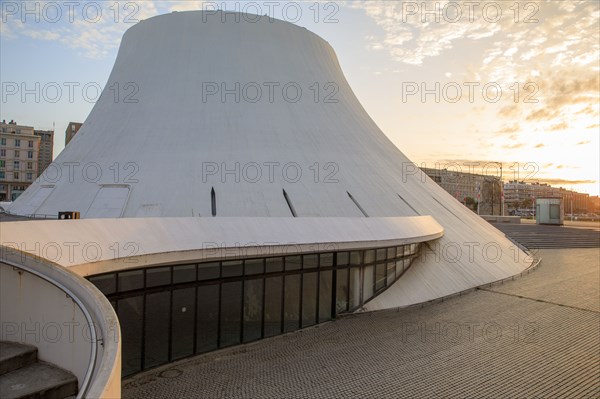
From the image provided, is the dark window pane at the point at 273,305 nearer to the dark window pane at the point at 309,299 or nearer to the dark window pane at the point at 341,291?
the dark window pane at the point at 309,299

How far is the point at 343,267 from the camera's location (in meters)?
9.64

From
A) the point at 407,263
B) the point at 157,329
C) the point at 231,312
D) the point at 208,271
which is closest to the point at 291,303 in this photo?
the point at 231,312

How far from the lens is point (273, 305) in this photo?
8.45 meters

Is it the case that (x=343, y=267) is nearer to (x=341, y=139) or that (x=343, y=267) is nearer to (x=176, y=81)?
(x=341, y=139)

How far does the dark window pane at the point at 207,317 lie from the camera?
24.1ft

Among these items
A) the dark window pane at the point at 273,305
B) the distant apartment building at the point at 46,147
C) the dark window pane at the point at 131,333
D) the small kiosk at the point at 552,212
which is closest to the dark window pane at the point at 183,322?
the dark window pane at the point at 131,333

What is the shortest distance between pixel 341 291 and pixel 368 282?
0.96 m

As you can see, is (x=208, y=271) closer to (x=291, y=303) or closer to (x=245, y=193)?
(x=291, y=303)

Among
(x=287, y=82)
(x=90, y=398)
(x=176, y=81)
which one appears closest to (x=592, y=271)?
(x=287, y=82)

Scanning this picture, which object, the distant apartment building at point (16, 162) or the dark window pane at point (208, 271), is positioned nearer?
the dark window pane at point (208, 271)

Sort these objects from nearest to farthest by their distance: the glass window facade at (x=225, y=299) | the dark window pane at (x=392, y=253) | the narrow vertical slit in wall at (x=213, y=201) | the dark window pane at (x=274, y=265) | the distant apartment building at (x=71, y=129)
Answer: the glass window facade at (x=225, y=299)
the dark window pane at (x=274, y=265)
the dark window pane at (x=392, y=253)
the narrow vertical slit in wall at (x=213, y=201)
the distant apartment building at (x=71, y=129)

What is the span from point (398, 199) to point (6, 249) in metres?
12.1

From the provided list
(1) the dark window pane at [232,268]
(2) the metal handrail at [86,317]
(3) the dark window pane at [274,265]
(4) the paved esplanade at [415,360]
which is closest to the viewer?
(2) the metal handrail at [86,317]

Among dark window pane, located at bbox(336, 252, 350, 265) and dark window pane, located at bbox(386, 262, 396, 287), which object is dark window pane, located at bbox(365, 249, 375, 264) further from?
dark window pane, located at bbox(386, 262, 396, 287)
